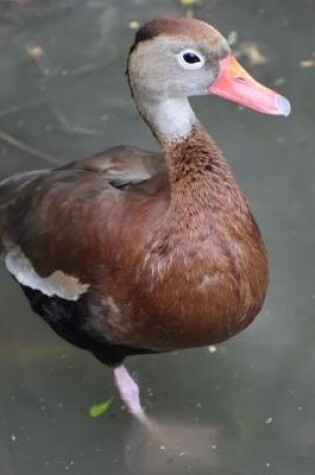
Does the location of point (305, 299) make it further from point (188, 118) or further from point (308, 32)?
point (308, 32)

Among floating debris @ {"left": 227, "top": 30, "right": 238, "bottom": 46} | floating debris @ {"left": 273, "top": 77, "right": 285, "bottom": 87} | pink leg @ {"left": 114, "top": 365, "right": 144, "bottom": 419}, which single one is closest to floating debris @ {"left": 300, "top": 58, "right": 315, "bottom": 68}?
floating debris @ {"left": 273, "top": 77, "right": 285, "bottom": 87}

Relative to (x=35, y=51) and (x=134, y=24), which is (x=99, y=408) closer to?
(x=35, y=51)

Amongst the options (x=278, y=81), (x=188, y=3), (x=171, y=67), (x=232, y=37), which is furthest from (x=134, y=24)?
(x=171, y=67)

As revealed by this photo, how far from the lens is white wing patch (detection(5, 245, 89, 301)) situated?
251cm

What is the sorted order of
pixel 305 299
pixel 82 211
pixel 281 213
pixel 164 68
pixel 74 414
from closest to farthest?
pixel 164 68
pixel 82 211
pixel 74 414
pixel 305 299
pixel 281 213

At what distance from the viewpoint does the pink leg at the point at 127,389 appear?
2.82m

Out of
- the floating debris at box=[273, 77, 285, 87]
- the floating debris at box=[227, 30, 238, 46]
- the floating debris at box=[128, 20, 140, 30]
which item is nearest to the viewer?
the floating debris at box=[273, 77, 285, 87]

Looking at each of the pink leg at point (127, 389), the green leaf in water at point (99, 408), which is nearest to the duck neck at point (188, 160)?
the pink leg at point (127, 389)

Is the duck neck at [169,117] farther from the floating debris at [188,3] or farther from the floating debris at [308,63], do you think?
the floating debris at [188,3]

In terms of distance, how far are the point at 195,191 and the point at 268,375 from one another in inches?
31.3

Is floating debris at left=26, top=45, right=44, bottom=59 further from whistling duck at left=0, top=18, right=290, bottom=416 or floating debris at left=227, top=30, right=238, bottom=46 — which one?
whistling duck at left=0, top=18, right=290, bottom=416

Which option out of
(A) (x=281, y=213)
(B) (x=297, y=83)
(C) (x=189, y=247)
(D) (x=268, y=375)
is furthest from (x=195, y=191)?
(B) (x=297, y=83)

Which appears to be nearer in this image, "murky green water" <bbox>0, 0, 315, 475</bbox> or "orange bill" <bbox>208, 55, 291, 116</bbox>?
"orange bill" <bbox>208, 55, 291, 116</bbox>

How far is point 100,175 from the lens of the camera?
257 cm
